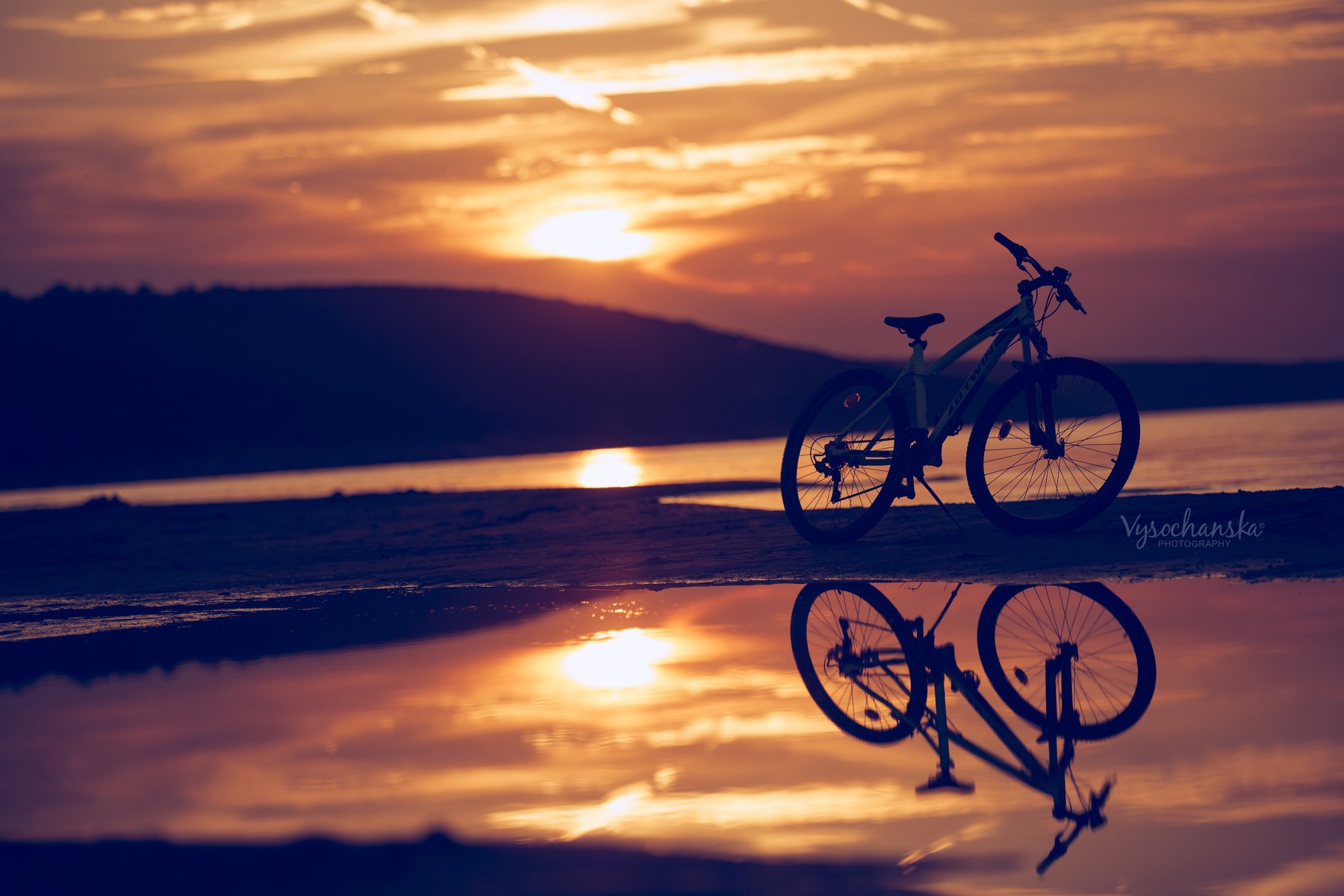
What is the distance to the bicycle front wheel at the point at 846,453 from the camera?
9953mm

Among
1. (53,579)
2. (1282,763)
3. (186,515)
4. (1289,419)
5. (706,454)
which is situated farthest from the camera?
(1289,419)

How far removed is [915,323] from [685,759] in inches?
252

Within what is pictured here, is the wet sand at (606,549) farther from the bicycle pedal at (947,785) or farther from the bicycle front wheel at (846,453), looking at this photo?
the bicycle pedal at (947,785)

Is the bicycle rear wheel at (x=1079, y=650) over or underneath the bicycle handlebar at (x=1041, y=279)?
underneath

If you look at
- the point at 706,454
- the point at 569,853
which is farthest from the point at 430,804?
the point at 706,454

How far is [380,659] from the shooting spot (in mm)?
6410

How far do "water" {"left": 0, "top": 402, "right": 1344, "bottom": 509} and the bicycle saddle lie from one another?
432 centimetres

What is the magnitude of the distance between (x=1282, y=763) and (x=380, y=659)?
4009 millimetres

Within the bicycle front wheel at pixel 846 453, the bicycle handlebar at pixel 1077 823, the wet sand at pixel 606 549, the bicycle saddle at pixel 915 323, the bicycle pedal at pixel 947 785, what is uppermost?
the bicycle saddle at pixel 915 323

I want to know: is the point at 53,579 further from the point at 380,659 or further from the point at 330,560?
the point at 380,659

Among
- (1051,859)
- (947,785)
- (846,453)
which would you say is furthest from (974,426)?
(1051,859)

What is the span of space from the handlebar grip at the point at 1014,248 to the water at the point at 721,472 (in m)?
5.08

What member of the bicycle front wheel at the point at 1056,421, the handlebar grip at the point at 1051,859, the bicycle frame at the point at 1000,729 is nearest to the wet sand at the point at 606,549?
the bicycle front wheel at the point at 1056,421

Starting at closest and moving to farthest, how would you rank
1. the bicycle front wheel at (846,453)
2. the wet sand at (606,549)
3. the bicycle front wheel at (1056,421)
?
the wet sand at (606,549) < the bicycle front wheel at (1056,421) < the bicycle front wheel at (846,453)
